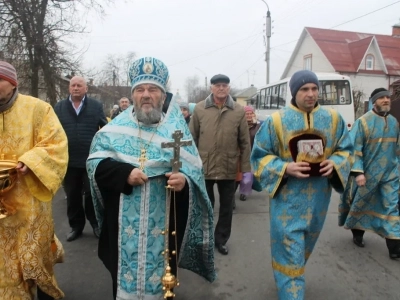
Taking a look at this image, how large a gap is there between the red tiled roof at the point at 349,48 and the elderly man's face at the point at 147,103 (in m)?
31.2

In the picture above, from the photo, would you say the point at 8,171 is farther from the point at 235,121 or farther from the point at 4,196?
the point at 235,121

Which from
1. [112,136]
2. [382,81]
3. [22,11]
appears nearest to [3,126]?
[112,136]

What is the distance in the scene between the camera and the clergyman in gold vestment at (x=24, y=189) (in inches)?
106

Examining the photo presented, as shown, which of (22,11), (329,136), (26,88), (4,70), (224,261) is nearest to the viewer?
(4,70)

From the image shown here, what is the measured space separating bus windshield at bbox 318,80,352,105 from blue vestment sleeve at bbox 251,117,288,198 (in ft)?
45.1

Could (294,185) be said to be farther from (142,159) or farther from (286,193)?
(142,159)

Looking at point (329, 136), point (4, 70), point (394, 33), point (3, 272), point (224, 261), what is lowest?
point (224, 261)

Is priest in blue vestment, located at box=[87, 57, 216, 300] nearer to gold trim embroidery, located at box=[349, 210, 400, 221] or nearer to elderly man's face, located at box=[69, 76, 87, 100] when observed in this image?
elderly man's face, located at box=[69, 76, 87, 100]

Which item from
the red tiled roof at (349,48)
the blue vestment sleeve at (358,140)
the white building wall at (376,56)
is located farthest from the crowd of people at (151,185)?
the white building wall at (376,56)

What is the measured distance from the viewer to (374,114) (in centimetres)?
419

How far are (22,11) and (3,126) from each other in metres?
12.1

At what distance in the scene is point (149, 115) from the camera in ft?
8.14

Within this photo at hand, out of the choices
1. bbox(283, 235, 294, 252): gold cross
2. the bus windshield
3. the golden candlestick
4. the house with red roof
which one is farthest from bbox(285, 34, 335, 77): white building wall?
the golden candlestick

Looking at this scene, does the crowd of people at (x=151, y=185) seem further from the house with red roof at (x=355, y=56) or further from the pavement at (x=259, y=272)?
the house with red roof at (x=355, y=56)
